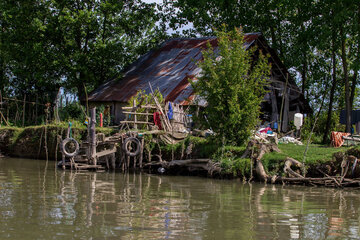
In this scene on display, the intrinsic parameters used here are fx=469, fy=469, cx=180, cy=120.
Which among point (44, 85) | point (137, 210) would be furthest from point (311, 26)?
point (137, 210)

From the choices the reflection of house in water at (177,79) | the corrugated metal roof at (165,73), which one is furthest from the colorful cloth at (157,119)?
the reflection of house in water at (177,79)

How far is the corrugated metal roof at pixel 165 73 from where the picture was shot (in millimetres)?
24156

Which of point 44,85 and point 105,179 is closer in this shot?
point 105,179

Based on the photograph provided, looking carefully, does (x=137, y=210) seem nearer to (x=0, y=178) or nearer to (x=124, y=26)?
(x=0, y=178)

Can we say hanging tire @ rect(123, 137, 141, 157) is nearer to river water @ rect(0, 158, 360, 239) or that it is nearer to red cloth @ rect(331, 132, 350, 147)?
river water @ rect(0, 158, 360, 239)

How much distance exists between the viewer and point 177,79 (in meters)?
24.8

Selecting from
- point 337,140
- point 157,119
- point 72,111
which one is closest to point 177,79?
point 157,119

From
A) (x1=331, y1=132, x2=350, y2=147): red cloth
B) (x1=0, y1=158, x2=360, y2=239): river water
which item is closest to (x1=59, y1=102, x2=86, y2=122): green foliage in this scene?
(x1=0, y1=158, x2=360, y2=239): river water

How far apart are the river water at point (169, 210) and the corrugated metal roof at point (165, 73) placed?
9909mm

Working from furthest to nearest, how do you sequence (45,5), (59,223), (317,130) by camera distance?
(317,130)
(45,5)
(59,223)

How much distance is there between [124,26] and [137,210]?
70.7 ft

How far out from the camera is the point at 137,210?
9.11 m

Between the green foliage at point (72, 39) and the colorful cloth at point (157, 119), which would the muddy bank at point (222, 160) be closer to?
the colorful cloth at point (157, 119)

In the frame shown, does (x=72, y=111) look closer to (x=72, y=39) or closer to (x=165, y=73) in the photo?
(x=72, y=39)
